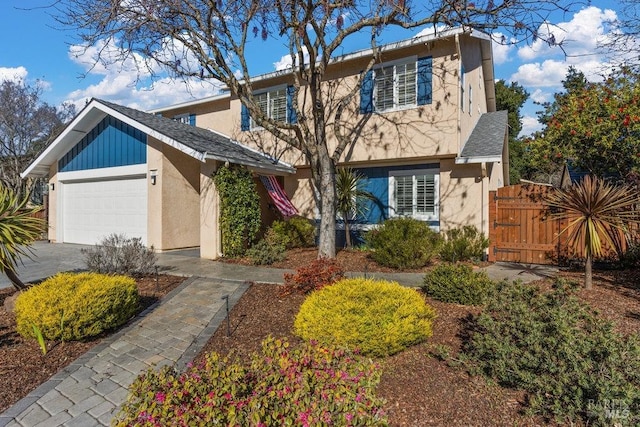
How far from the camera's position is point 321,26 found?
8.95m

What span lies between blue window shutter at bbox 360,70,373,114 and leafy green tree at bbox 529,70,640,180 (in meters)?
7.77

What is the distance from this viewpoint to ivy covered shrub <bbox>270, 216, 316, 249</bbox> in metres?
12.1

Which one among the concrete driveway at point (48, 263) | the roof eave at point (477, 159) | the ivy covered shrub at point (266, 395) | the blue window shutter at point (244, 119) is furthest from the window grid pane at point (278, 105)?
the ivy covered shrub at point (266, 395)

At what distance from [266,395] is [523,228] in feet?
31.3

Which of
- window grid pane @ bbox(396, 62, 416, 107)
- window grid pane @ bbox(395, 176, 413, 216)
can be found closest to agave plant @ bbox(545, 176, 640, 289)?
window grid pane @ bbox(395, 176, 413, 216)

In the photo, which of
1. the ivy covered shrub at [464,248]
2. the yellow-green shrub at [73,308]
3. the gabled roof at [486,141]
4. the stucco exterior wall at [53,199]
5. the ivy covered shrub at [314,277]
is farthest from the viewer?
the stucco exterior wall at [53,199]

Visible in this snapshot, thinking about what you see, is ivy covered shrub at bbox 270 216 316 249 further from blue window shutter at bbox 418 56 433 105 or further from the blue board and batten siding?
blue window shutter at bbox 418 56 433 105

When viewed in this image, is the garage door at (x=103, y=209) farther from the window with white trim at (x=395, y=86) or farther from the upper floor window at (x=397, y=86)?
the window with white trim at (x=395, y=86)

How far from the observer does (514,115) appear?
27438 mm

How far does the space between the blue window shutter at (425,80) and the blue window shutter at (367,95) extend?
1623 millimetres

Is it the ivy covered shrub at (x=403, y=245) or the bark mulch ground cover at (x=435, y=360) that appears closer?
the bark mulch ground cover at (x=435, y=360)

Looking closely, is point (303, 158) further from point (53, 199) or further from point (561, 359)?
point (53, 199)

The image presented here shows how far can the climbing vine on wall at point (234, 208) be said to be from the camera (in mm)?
10414

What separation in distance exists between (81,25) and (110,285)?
7007mm
